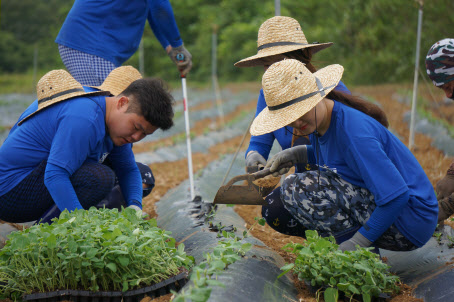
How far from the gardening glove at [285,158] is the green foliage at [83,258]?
77cm

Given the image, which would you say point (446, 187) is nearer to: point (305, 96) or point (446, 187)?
point (446, 187)

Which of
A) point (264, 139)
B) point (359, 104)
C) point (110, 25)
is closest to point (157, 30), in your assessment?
point (110, 25)

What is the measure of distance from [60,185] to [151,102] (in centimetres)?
57

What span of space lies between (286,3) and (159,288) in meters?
21.4

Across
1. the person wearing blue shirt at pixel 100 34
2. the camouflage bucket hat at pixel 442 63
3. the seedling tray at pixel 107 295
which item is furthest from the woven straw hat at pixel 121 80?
the camouflage bucket hat at pixel 442 63

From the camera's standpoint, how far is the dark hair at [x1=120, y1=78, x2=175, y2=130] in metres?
2.34

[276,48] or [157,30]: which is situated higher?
[157,30]

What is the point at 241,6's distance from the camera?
26.8 metres

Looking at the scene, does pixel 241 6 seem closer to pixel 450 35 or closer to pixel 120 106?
pixel 450 35

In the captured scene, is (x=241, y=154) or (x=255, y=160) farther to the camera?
(x=241, y=154)

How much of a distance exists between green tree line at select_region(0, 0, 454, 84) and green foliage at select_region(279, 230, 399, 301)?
5.09m

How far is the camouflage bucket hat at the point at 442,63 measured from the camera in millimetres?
2477

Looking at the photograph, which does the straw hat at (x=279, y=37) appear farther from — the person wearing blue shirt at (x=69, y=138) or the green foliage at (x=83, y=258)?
the green foliage at (x=83, y=258)

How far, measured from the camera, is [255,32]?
23.7 meters
